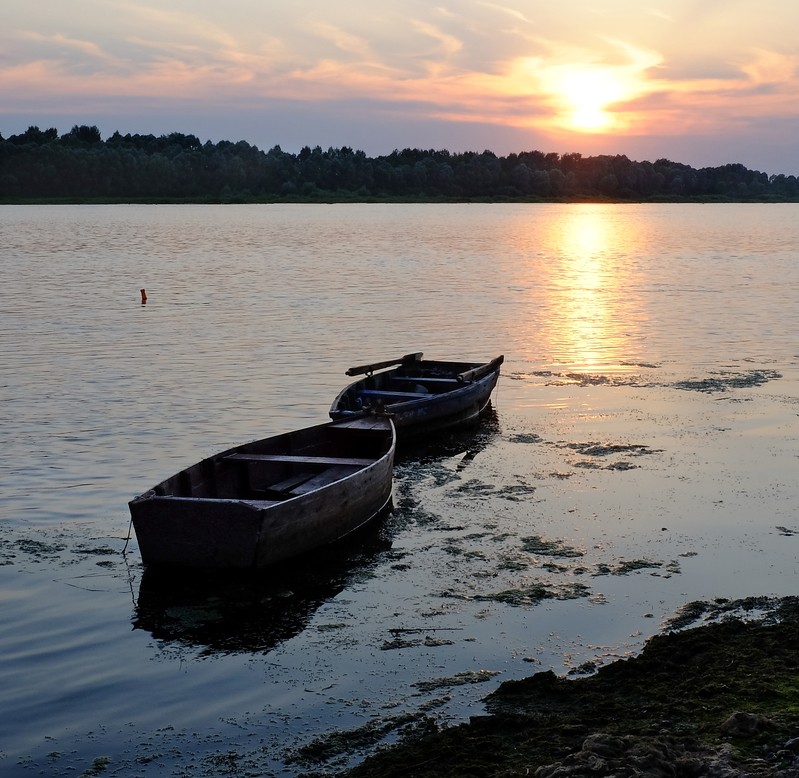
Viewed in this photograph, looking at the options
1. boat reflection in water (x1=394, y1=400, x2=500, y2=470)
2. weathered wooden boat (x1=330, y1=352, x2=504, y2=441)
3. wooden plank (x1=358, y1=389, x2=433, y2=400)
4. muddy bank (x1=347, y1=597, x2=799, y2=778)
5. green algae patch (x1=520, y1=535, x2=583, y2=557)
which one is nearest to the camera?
muddy bank (x1=347, y1=597, x2=799, y2=778)

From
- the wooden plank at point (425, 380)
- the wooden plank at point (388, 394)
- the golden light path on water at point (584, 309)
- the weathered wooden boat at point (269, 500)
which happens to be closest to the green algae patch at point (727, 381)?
the golden light path on water at point (584, 309)

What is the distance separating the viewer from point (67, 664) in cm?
1091

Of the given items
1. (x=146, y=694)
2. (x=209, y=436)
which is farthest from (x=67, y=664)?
(x=209, y=436)

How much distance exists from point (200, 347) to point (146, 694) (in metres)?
23.4

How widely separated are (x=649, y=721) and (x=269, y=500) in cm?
732

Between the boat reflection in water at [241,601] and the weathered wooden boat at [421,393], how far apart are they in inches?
221

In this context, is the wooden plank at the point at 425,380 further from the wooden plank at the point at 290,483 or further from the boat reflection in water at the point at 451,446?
the wooden plank at the point at 290,483

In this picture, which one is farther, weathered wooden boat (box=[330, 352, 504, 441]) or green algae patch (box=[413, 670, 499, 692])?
weathered wooden boat (box=[330, 352, 504, 441])

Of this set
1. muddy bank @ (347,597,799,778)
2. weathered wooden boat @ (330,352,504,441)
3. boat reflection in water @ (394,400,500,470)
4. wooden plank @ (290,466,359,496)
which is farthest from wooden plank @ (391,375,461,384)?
muddy bank @ (347,597,799,778)

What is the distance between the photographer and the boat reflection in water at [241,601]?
11.6 m

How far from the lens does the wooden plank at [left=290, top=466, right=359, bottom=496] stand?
50.8 feet

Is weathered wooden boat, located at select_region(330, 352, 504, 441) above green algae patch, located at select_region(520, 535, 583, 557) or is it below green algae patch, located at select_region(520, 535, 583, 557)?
above

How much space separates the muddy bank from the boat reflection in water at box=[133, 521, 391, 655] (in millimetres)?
3037

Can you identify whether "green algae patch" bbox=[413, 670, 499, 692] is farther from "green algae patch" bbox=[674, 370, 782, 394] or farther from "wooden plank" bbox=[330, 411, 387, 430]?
"green algae patch" bbox=[674, 370, 782, 394]
